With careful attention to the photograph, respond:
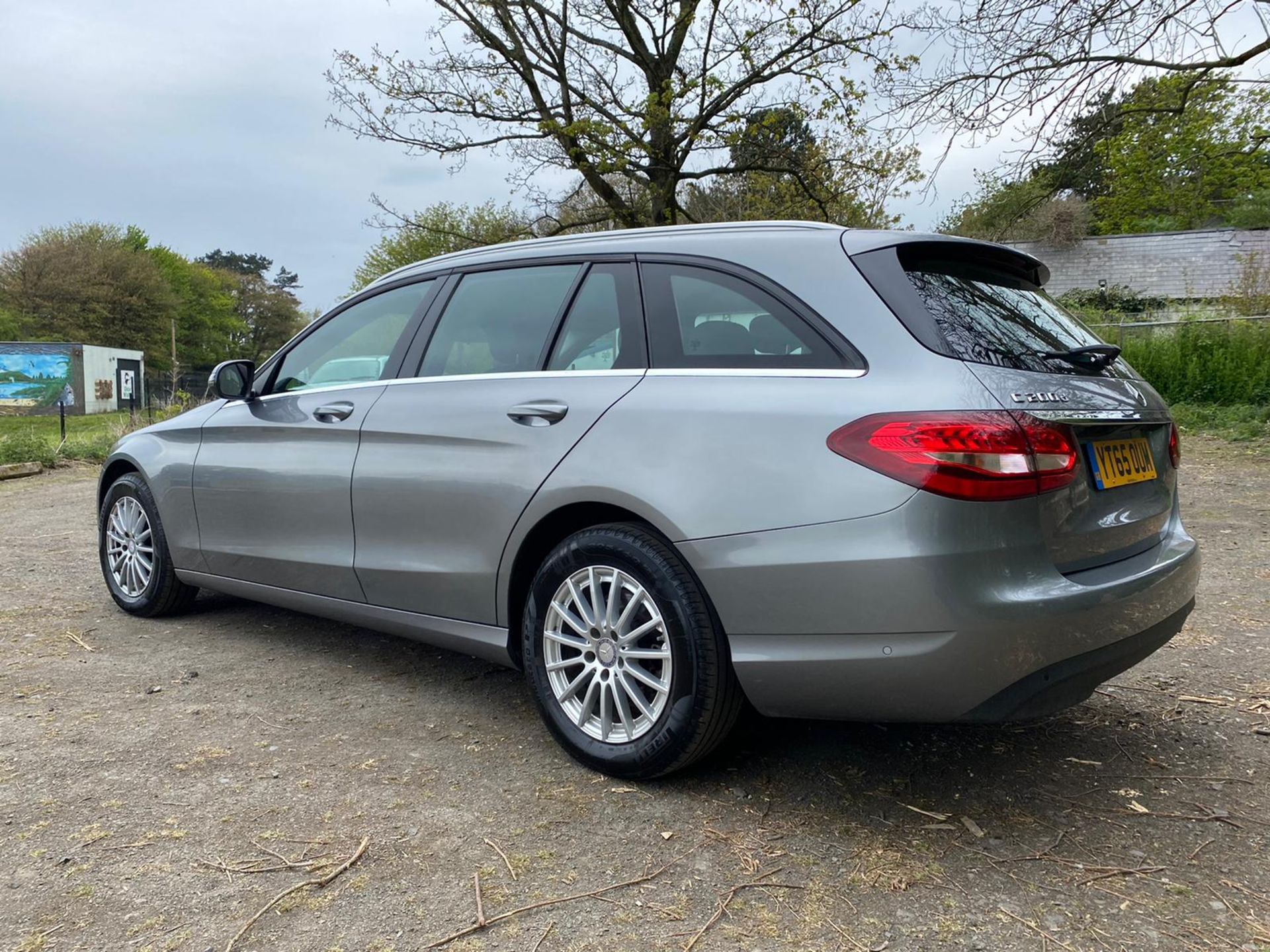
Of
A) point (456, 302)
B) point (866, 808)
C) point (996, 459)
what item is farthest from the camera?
point (456, 302)

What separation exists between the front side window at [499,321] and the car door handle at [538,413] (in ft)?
0.62

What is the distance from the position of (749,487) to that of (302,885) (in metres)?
1.42

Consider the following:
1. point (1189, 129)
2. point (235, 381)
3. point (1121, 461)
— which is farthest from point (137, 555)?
point (1189, 129)

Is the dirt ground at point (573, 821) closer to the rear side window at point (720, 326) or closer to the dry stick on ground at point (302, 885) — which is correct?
the dry stick on ground at point (302, 885)

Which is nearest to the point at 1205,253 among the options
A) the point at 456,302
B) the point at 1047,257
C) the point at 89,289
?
the point at 1047,257

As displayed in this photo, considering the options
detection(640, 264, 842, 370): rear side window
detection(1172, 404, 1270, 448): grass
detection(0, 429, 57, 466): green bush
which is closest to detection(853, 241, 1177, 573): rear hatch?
detection(640, 264, 842, 370): rear side window

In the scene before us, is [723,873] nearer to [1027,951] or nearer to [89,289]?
[1027,951]

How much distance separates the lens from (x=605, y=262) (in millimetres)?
3100

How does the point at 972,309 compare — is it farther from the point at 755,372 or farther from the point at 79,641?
the point at 79,641

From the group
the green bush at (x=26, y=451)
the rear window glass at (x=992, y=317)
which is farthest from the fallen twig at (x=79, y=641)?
the green bush at (x=26, y=451)

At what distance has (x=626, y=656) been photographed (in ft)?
8.82

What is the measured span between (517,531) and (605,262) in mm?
927

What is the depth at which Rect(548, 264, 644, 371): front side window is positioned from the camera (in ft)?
9.52

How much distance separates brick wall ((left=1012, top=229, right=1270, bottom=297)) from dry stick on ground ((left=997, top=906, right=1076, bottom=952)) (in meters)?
33.4
